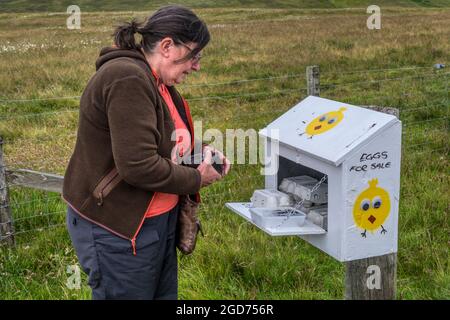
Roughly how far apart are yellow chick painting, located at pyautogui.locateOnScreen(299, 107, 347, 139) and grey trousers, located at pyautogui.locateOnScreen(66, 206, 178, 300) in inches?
34.3

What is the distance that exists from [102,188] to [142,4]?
7041cm

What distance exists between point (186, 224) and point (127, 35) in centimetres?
83

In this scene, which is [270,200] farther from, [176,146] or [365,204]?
[176,146]

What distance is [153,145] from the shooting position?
2.06m

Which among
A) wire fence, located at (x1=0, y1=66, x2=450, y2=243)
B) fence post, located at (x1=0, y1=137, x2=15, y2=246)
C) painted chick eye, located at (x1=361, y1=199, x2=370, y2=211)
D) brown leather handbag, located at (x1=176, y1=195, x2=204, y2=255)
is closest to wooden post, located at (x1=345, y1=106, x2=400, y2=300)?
→ painted chick eye, located at (x1=361, y1=199, x2=370, y2=211)

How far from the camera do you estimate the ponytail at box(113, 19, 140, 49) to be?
220 cm

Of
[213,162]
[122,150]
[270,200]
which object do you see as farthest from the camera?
[270,200]

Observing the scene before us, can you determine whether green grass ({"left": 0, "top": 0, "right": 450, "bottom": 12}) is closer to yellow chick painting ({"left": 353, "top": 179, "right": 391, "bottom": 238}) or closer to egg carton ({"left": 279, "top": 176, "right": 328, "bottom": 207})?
egg carton ({"left": 279, "top": 176, "right": 328, "bottom": 207})

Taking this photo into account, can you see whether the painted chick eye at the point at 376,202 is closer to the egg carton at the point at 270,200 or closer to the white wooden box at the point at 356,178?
the white wooden box at the point at 356,178

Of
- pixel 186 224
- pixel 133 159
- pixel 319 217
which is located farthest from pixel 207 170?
pixel 319 217

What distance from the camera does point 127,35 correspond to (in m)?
2.20

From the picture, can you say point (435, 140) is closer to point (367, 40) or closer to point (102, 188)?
point (102, 188)

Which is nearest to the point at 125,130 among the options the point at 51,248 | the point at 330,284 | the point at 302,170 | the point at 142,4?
the point at 302,170

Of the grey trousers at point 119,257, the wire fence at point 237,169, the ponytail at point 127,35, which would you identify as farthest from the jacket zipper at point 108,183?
the wire fence at point 237,169
